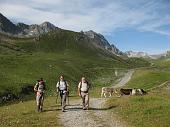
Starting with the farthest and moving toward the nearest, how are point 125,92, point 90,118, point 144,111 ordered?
point 125,92
point 144,111
point 90,118

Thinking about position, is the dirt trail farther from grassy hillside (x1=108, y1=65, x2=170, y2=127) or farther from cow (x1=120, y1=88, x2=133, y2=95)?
cow (x1=120, y1=88, x2=133, y2=95)

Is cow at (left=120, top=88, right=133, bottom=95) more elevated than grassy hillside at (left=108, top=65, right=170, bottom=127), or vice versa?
cow at (left=120, top=88, right=133, bottom=95)

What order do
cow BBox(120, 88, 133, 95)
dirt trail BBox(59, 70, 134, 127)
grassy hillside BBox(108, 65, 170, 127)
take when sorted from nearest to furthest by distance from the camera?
1. dirt trail BBox(59, 70, 134, 127)
2. grassy hillside BBox(108, 65, 170, 127)
3. cow BBox(120, 88, 133, 95)

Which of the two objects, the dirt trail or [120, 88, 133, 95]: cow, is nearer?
the dirt trail

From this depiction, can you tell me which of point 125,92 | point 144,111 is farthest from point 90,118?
point 125,92

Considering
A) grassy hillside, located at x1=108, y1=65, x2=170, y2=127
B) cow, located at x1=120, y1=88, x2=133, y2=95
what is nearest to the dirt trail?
grassy hillside, located at x1=108, y1=65, x2=170, y2=127

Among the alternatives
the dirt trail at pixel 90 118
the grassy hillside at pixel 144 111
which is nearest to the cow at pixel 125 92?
the grassy hillside at pixel 144 111

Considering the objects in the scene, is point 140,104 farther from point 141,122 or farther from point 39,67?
point 39,67

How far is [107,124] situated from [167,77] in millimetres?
80620

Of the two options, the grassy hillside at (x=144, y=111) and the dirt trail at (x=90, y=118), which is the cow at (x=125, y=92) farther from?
the dirt trail at (x=90, y=118)

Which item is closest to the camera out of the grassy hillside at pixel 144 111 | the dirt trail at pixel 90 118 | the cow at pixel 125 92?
the dirt trail at pixel 90 118

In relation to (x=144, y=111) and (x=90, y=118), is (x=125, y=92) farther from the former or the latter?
(x=90, y=118)

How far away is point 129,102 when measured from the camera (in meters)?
43.9

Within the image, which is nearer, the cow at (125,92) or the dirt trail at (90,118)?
the dirt trail at (90,118)
